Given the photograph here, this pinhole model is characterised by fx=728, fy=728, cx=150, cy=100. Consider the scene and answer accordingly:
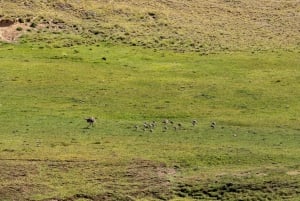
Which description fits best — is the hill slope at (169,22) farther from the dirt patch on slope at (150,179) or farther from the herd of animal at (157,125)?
the dirt patch on slope at (150,179)

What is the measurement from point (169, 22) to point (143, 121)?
16558mm

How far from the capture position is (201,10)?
54812 mm

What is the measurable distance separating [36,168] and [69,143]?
124 inches

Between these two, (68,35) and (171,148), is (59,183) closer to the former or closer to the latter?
(171,148)

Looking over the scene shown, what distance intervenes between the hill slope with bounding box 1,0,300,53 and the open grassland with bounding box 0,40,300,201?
5.81ft

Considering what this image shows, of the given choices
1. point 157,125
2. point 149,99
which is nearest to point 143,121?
point 157,125

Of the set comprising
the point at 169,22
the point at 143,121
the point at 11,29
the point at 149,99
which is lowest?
the point at 143,121

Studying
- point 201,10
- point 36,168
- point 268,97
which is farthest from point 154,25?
point 36,168

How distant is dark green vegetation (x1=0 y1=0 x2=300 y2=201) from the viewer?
99.0ft

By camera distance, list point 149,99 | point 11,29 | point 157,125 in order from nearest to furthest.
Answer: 1. point 157,125
2. point 149,99
3. point 11,29

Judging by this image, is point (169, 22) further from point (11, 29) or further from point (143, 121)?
point (143, 121)

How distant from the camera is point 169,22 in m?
51.7

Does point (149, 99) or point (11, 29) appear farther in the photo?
point (11, 29)

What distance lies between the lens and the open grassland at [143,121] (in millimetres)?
29859
